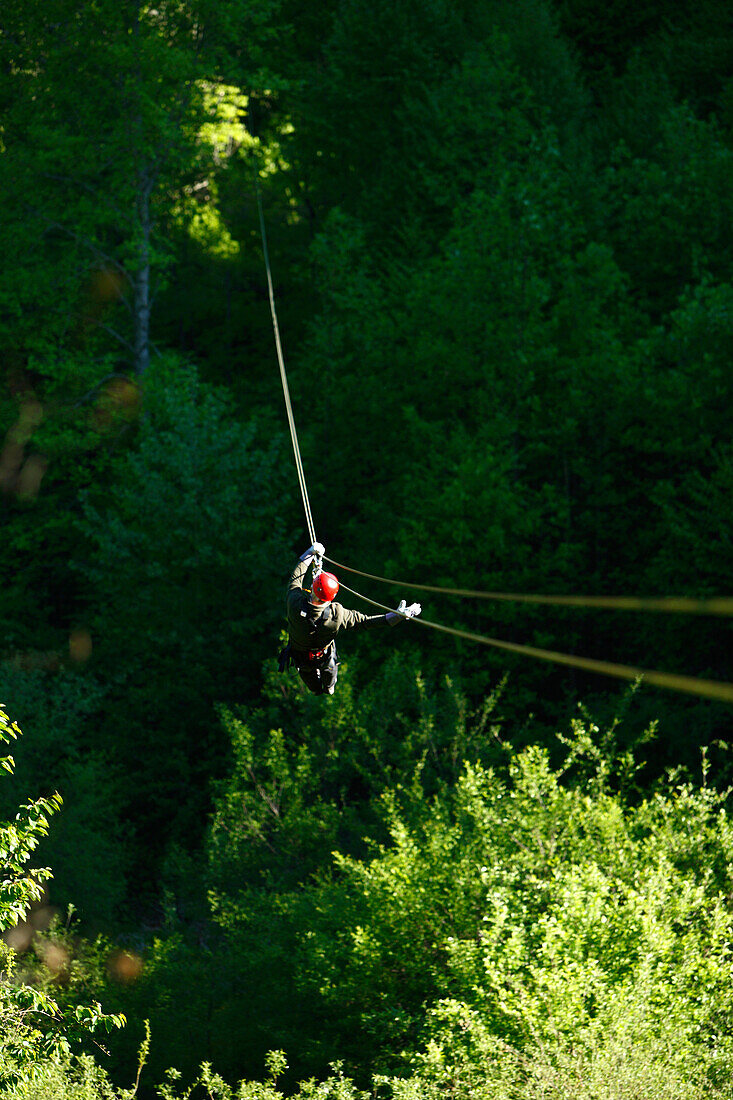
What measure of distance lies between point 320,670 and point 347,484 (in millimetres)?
19414

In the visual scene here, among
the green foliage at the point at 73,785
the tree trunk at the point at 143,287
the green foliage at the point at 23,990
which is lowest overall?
the green foliage at the point at 23,990

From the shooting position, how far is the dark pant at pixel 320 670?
30.7 ft

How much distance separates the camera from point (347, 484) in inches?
1130

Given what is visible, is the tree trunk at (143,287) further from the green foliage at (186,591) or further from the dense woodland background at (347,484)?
the green foliage at (186,591)

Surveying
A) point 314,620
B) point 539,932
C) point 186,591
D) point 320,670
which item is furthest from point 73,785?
point 314,620

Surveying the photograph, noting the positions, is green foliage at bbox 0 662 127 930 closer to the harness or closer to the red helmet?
the harness

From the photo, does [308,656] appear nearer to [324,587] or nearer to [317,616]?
[317,616]

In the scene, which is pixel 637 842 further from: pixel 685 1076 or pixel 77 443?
pixel 77 443

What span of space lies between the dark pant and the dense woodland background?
5753 millimetres

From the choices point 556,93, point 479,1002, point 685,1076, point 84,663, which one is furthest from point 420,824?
point 556,93

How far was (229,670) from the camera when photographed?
2636 cm

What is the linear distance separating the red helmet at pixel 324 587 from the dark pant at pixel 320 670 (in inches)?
38.4

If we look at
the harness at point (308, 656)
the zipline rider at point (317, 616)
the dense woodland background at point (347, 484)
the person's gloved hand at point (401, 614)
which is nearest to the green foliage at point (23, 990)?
the harness at point (308, 656)

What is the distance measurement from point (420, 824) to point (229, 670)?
9.82 metres
